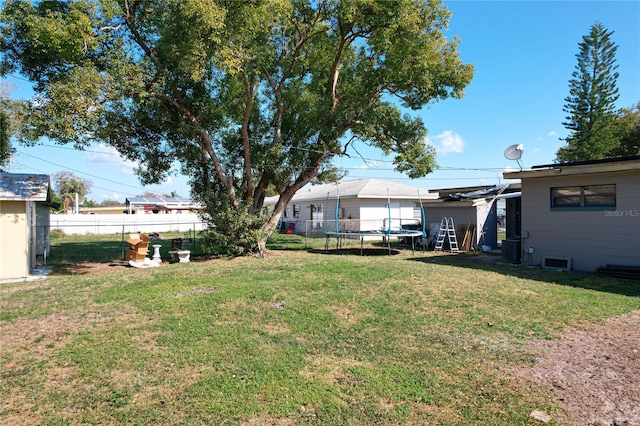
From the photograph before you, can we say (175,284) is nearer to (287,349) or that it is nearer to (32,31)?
(287,349)

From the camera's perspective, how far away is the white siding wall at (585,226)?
371 inches

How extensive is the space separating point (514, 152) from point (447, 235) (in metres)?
5.31

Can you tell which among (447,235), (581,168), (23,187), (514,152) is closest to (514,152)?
(514,152)

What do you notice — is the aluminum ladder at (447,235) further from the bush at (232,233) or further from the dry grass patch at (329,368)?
the dry grass patch at (329,368)

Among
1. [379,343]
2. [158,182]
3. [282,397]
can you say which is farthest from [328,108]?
[282,397]

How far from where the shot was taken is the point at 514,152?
12.1m

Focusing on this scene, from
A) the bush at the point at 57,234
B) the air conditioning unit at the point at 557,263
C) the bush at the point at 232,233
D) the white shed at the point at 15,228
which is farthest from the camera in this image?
the bush at the point at 57,234

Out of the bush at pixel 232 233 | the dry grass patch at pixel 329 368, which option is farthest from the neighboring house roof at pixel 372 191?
the dry grass patch at pixel 329 368

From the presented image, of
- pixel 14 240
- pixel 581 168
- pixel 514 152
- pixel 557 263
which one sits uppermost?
pixel 514 152

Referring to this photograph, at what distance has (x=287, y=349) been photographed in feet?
15.8

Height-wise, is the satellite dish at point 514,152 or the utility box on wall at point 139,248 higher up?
the satellite dish at point 514,152

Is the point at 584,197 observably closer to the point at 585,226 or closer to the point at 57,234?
the point at 585,226

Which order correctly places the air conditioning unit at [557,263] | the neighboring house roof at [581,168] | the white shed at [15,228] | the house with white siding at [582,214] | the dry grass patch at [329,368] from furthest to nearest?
the air conditioning unit at [557,263], the white shed at [15,228], the house with white siding at [582,214], the neighboring house roof at [581,168], the dry grass patch at [329,368]

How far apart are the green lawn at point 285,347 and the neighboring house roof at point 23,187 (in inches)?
94.7
